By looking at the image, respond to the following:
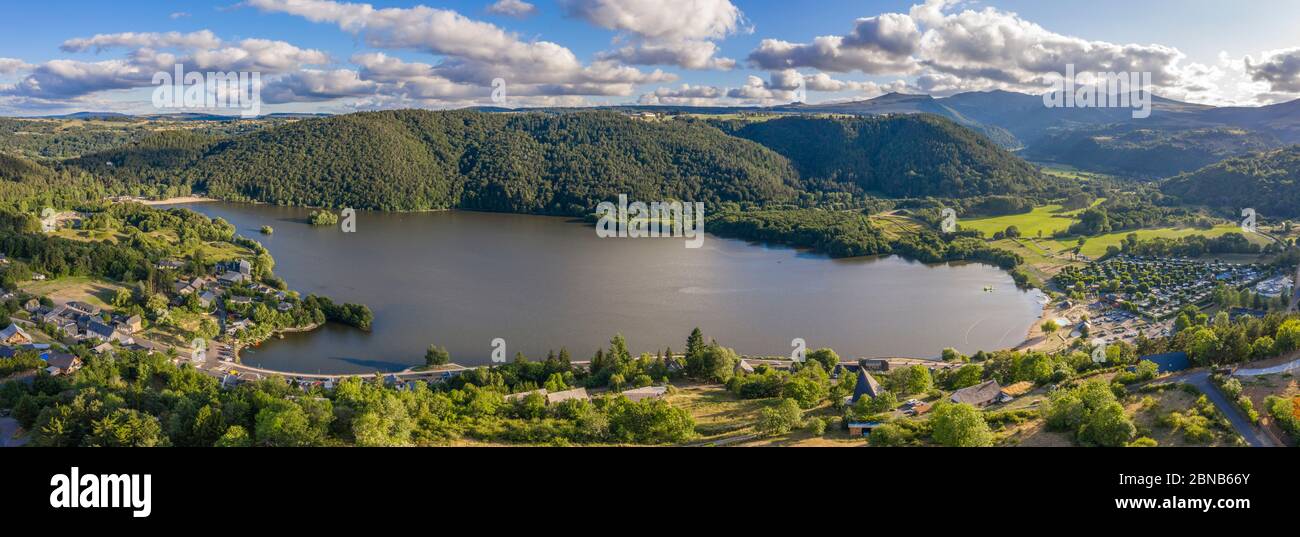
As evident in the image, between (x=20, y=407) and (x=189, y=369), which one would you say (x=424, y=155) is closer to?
(x=189, y=369)

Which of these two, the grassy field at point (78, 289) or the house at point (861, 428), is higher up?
the grassy field at point (78, 289)

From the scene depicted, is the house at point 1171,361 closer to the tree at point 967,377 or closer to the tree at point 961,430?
the tree at point 967,377

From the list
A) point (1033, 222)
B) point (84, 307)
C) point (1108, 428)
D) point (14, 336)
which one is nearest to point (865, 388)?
point (1108, 428)

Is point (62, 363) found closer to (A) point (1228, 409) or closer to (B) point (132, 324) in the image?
(B) point (132, 324)

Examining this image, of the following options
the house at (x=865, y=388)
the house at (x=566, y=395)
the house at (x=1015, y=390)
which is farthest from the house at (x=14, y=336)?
the house at (x=1015, y=390)

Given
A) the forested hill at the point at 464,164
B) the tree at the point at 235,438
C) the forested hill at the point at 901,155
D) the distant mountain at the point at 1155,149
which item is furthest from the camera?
the distant mountain at the point at 1155,149

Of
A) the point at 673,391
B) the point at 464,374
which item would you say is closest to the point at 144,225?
the point at 464,374
